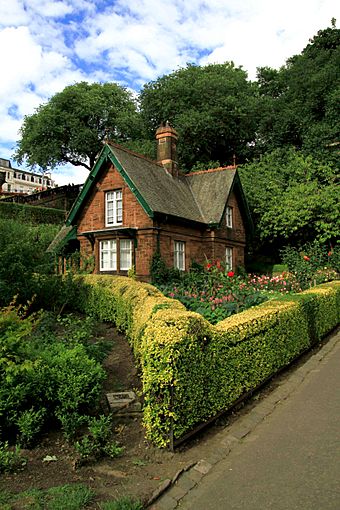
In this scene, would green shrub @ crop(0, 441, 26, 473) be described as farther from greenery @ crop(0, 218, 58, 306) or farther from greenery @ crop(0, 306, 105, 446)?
greenery @ crop(0, 218, 58, 306)

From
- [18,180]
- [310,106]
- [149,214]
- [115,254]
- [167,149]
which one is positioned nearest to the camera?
[149,214]

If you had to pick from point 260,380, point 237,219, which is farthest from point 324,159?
point 260,380

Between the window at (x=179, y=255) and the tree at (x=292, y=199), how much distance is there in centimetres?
996

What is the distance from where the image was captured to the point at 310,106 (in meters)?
33.5

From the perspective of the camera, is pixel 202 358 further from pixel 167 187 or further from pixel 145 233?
pixel 167 187

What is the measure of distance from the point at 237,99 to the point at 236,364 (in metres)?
38.7

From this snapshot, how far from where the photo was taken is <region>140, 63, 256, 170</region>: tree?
1510 inches

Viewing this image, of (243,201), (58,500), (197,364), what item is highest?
(243,201)

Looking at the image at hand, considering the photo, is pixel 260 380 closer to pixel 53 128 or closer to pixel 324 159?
pixel 324 159

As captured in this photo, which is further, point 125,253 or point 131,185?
point 125,253

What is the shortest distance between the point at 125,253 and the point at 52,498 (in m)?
16.7

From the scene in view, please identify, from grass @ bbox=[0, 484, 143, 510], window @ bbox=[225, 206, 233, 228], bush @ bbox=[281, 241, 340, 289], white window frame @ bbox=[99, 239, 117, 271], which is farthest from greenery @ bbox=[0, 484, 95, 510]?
window @ bbox=[225, 206, 233, 228]

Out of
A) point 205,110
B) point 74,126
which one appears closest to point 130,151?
point 205,110

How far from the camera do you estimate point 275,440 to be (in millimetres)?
4910
